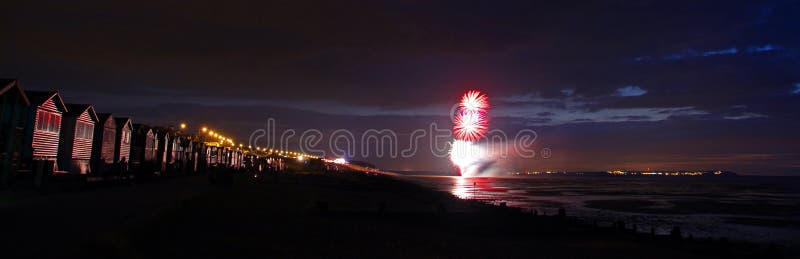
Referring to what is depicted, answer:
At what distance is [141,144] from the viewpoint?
54.0 metres

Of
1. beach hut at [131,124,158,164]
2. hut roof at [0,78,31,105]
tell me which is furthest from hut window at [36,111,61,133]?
beach hut at [131,124,158,164]

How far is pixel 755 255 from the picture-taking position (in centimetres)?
2086

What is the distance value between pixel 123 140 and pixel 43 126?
46.3 feet

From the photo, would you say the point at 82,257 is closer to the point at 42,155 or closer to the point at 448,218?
the point at 448,218

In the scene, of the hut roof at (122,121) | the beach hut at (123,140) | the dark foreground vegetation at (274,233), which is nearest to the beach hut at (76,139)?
the beach hut at (123,140)

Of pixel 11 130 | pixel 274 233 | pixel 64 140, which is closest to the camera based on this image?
pixel 274 233

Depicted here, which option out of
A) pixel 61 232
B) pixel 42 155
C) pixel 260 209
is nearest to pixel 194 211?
pixel 260 209

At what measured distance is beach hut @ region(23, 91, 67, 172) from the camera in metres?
33.2

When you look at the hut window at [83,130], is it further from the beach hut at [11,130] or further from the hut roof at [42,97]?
the beach hut at [11,130]

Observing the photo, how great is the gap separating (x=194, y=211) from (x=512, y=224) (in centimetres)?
1576

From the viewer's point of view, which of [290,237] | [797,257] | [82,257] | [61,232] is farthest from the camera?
[797,257]

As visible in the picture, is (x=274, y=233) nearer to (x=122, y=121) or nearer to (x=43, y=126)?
(x=43, y=126)

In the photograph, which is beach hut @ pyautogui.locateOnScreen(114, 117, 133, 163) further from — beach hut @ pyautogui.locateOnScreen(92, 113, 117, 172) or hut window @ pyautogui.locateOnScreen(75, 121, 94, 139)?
hut window @ pyautogui.locateOnScreen(75, 121, 94, 139)

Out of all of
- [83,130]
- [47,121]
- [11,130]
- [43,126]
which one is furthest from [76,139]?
[11,130]
